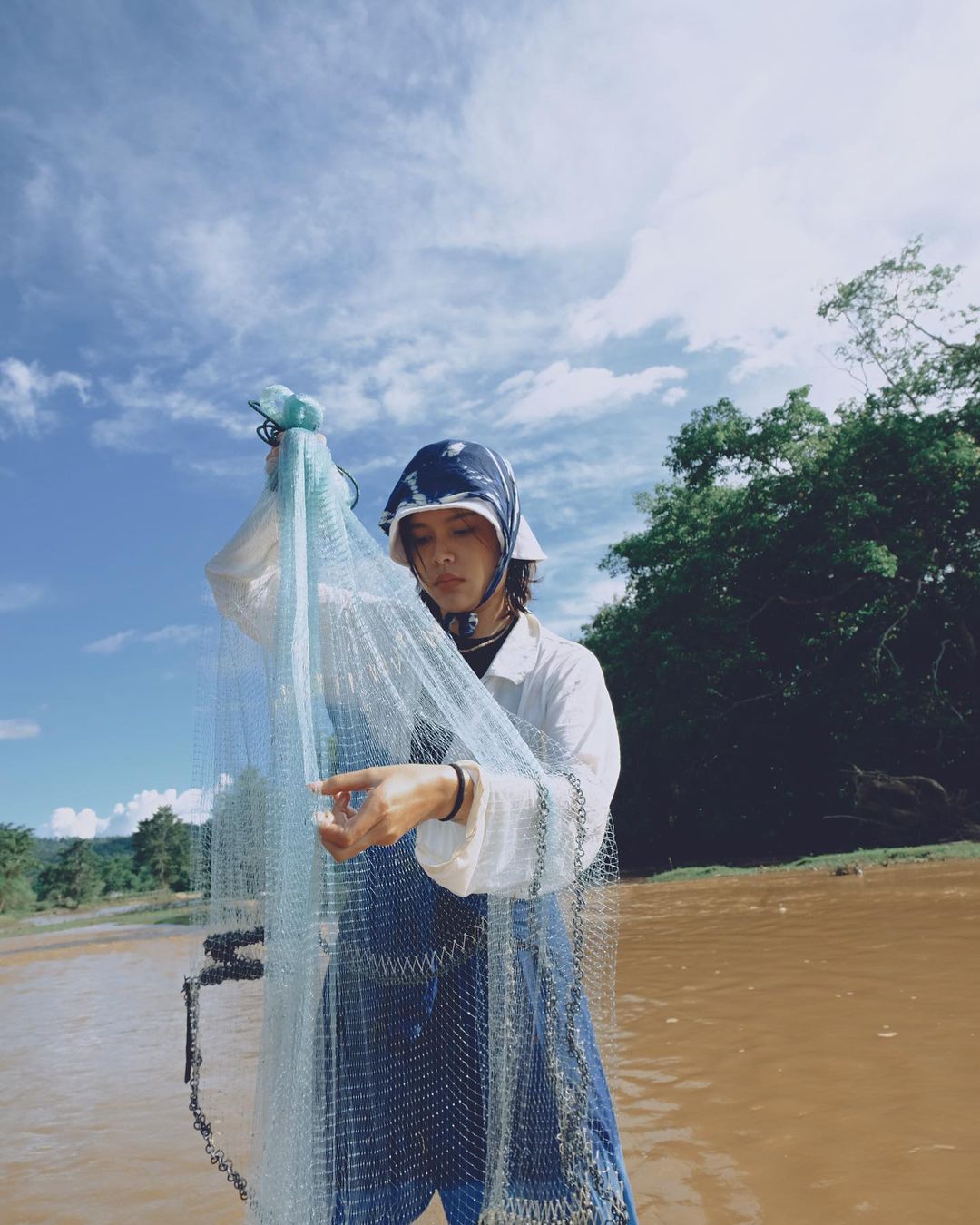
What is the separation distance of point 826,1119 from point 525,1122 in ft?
8.08

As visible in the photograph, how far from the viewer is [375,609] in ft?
4.74

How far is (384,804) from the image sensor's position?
903 mm

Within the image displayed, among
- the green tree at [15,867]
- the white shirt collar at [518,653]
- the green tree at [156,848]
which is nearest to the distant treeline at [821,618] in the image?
the white shirt collar at [518,653]

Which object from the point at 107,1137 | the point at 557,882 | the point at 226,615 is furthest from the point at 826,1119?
the point at 107,1137

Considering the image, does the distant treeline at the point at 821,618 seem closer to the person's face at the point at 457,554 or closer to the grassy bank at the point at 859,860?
the grassy bank at the point at 859,860

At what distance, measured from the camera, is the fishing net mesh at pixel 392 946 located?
1.14m

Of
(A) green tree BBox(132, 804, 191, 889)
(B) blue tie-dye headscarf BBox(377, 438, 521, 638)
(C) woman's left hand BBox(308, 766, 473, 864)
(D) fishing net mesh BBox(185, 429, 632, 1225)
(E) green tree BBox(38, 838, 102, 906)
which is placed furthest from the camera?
(E) green tree BBox(38, 838, 102, 906)

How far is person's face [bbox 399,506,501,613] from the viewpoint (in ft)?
4.53

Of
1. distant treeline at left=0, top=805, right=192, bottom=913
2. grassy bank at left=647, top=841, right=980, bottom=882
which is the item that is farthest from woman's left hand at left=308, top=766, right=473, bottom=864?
distant treeline at left=0, top=805, right=192, bottom=913

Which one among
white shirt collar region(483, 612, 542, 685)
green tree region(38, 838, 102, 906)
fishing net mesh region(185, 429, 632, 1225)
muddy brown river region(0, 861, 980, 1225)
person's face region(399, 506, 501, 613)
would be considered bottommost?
muddy brown river region(0, 861, 980, 1225)

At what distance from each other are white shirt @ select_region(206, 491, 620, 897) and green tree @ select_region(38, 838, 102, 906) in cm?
5882

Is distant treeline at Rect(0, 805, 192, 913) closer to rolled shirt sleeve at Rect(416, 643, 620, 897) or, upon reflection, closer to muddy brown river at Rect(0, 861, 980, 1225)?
muddy brown river at Rect(0, 861, 980, 1225)

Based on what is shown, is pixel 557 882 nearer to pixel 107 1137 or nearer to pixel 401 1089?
pixel 401 1089

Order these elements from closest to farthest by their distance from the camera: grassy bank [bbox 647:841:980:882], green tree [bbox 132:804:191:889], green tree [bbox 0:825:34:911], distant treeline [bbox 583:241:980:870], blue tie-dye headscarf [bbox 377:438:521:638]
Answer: blue tie-dye headscarf [bbox 377:438:521:638] → grassy bank [bbox 647:841:980:882] → distant treeline [bbox 583:241:980:870] → green tree [bbox 0:825:34:911] → green tree [bbox 132:804:191:889]
